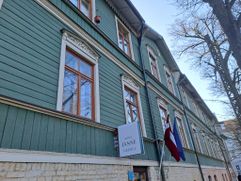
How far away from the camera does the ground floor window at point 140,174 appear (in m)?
6.00

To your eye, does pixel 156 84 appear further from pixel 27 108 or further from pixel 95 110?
pixel 27 108

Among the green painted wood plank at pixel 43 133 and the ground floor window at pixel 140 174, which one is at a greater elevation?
the green painted wood plank at pixel 43 133

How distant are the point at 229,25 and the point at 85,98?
4.43 meters

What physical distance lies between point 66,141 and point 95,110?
4.77ft

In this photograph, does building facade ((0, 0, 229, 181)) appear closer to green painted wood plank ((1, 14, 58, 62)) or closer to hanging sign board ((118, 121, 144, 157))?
green painted wood plank ((1, 14, 58, 62))

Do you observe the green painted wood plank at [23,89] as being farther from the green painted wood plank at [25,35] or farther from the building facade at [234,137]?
the building facade at [234,137]

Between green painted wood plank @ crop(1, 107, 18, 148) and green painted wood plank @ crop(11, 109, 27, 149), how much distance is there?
5 cm

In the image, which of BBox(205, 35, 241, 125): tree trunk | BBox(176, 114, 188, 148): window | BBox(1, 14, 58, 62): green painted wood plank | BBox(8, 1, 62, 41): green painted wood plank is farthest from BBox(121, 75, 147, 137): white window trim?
BBox(176, 114, 188, 148): window

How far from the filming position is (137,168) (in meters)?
6.15

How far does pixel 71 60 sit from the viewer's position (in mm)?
5230

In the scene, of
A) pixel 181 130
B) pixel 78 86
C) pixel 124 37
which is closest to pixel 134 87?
pixel 124 37

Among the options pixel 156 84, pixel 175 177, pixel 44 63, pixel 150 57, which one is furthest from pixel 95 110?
pixel 150 57

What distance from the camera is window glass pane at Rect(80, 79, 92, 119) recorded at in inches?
199

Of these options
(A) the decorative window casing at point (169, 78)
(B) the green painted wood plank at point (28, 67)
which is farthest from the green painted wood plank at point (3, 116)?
(A) the decorative window casing at point (169, 78)
